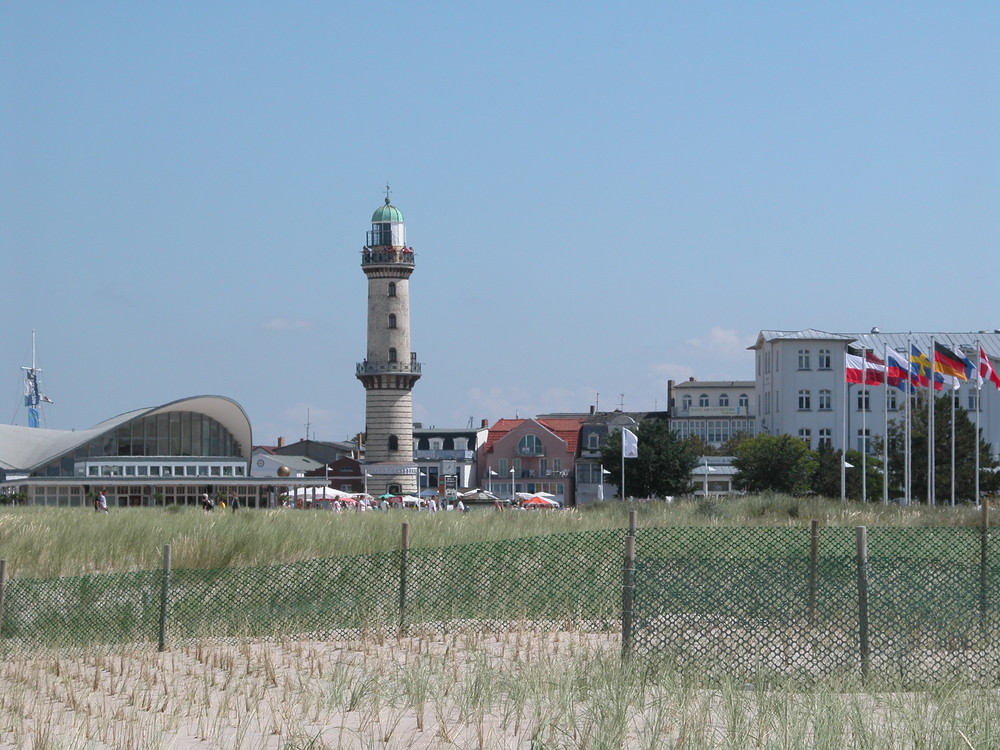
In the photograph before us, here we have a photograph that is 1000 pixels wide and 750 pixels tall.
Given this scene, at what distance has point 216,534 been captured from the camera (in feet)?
79.6

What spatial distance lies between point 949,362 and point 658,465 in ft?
120

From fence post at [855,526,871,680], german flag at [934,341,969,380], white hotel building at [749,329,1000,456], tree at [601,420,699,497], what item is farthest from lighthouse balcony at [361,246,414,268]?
fence post at [855,526,871,680]

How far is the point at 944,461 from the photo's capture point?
62.6 metres

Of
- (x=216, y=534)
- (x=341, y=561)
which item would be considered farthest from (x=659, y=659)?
(x=216, y=534)

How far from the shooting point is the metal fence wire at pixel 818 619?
12125 mm

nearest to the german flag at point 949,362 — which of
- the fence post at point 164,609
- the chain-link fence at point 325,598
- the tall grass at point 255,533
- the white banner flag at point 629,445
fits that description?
the tall grass at point 255,533

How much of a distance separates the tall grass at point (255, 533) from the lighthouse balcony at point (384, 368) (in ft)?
181

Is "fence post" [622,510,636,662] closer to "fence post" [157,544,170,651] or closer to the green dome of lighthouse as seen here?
"fence post" [157,544,170,651]

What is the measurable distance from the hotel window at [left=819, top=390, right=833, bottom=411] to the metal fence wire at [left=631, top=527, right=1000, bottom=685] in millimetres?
79477

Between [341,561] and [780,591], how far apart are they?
6.59m

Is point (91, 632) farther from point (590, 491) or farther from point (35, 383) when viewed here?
point (35, 383)

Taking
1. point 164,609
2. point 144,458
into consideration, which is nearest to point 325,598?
point 164,609

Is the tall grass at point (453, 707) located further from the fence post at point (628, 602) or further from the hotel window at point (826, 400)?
the hotel window at point (826, 400)

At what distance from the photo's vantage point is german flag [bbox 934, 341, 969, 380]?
45719mm
